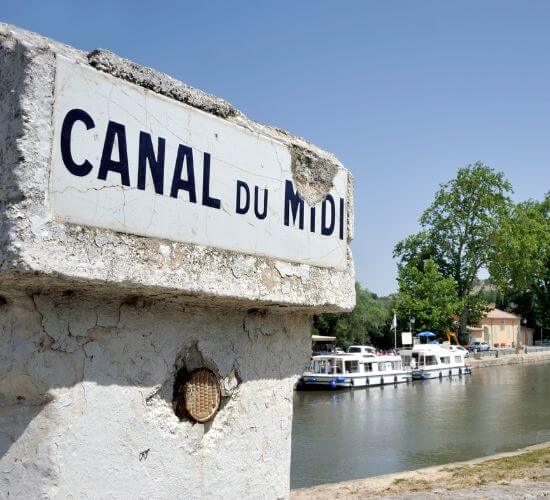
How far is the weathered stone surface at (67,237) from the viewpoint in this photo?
6.08 ft

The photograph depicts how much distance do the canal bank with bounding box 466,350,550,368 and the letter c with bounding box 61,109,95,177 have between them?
40.5 m

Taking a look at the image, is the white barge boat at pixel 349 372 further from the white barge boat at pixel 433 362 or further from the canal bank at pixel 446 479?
the canal bank at pixel 446 479

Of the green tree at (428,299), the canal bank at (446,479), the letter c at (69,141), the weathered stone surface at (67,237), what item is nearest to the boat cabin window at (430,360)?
the green tree at (428,299)

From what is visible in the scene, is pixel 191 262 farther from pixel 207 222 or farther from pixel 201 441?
pixel 201 441

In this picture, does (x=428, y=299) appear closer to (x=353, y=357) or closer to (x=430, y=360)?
(x=430, y=360)

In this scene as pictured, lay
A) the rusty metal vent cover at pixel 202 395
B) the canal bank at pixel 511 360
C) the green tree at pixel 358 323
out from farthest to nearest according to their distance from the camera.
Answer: the canal bank at pixel 511 360, the green tree at pixel 358 323, the rusty metal vent cover at pixel 202 395

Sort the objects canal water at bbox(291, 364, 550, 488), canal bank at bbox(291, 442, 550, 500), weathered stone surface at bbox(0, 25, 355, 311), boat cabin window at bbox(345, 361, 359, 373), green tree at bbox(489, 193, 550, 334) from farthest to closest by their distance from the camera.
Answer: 1. green tree at bbox(489, 193, 550, 334)
2. boat cabin window at bbox(345, 361, 359, 373)
3. canal water at bbox(291, 364, 550, 488)
4. canal bank at bbox(291, 442, 550, 500)
5. weathered stone surface at bbox(0, 25, 355, 311)

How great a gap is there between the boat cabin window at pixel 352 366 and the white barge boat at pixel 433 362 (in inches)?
211

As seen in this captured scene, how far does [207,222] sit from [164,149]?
0.30 m

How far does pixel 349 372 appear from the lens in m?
29.1

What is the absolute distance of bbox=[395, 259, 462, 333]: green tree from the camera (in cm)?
4231

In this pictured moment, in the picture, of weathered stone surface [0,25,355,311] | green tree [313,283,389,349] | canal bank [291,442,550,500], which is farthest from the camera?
green tree [313,283,389,349]

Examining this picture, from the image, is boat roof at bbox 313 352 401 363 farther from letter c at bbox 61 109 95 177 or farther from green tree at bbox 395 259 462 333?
letter c at bbox 61 109 95 177

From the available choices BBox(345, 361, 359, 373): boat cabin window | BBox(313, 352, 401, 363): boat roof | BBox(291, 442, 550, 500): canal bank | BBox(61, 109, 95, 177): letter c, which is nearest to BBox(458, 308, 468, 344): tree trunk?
BBox(313, 352, 401, 363): boat roof
